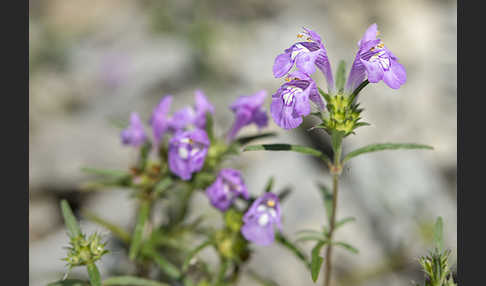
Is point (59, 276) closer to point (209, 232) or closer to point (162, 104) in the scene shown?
point (209, 232)

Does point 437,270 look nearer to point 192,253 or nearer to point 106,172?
point 192,253

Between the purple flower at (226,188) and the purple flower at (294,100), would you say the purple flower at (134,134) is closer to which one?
the purple flower at (226,188)

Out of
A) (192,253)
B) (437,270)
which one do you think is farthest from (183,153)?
(437,270)

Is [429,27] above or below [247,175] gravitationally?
above

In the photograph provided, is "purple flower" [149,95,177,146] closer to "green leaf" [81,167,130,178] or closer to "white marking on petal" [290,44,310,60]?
"green leaf" [81,167,130,178]

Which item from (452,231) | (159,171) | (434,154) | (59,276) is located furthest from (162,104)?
(434,154)

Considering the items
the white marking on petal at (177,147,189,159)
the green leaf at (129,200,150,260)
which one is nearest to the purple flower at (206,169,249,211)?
the white marking on petal at (177,147,189,159)
